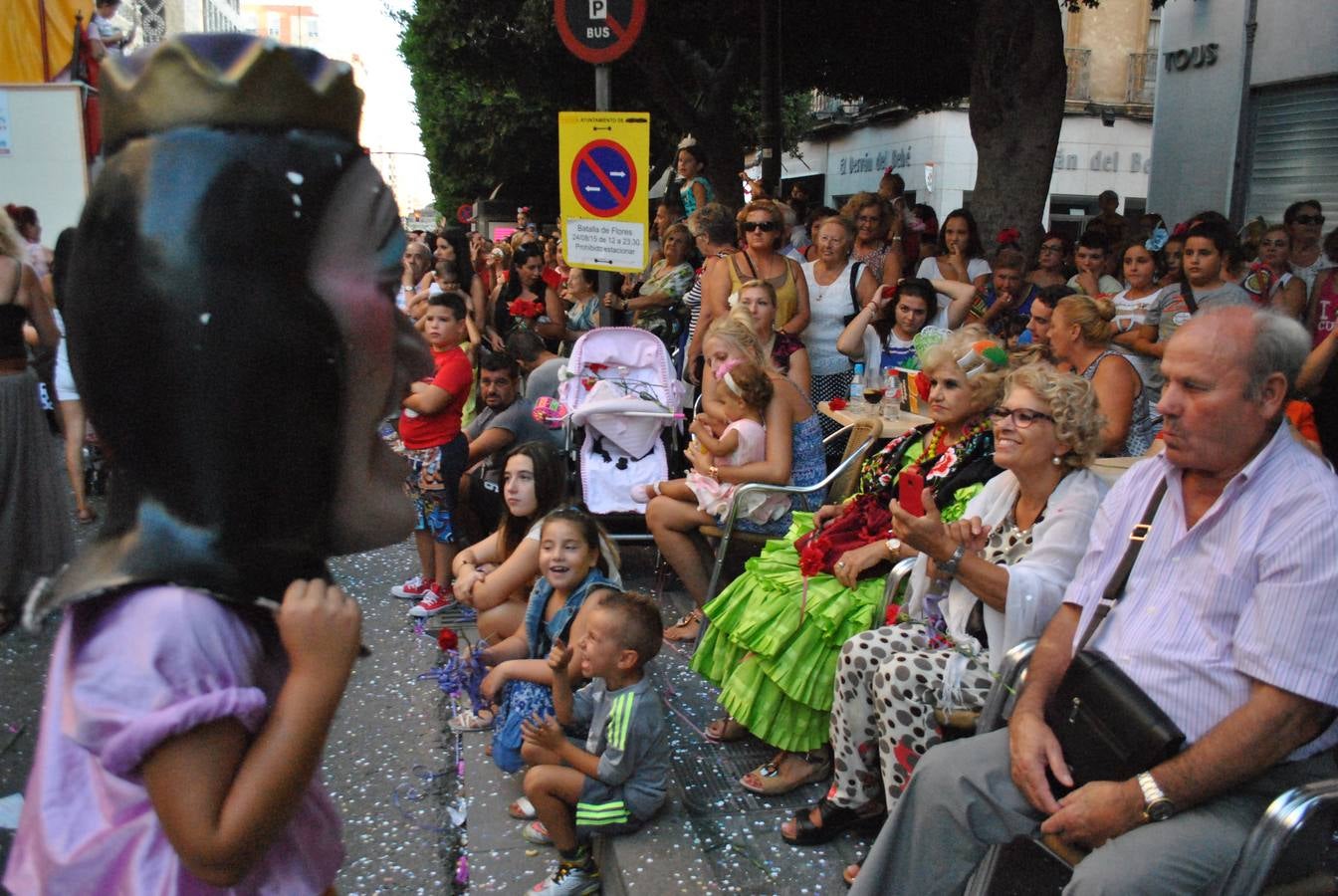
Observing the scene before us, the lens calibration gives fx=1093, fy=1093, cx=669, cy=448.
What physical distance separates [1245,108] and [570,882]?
1181 cm

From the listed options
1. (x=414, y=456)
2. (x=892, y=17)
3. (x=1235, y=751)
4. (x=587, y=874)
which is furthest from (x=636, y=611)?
(x=892, y=17)

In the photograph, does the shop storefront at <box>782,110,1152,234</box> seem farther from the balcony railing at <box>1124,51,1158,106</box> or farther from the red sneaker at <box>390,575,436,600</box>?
the red sneaker at <box>390,575,436,600</box>

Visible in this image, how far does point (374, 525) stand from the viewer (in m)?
1.28

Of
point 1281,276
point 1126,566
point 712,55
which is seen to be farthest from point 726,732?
point 712,55

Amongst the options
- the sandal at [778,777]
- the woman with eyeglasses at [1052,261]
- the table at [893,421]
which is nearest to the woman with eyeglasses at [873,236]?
the woman with eyeglasses at [1052,261]

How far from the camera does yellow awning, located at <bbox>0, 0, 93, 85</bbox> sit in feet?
34.7

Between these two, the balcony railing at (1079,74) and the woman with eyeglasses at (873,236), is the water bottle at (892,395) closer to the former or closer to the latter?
the woman with eyeglasses at (873,236)

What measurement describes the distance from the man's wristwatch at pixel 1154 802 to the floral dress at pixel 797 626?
4.27 ft

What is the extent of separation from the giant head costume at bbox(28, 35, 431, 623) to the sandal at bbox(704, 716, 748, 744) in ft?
9.83

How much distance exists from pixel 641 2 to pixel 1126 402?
Result: 3.36 m

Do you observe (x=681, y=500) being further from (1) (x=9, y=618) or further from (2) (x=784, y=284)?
(1) (x=9, y=618)

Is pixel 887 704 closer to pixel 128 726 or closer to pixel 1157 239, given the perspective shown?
pixel 128 726

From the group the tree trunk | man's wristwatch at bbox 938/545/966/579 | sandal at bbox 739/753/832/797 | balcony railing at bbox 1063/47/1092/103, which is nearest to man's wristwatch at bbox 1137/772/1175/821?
man's wristwatch at bbox 938/545/966/579

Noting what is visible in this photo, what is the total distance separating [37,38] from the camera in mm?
10852
